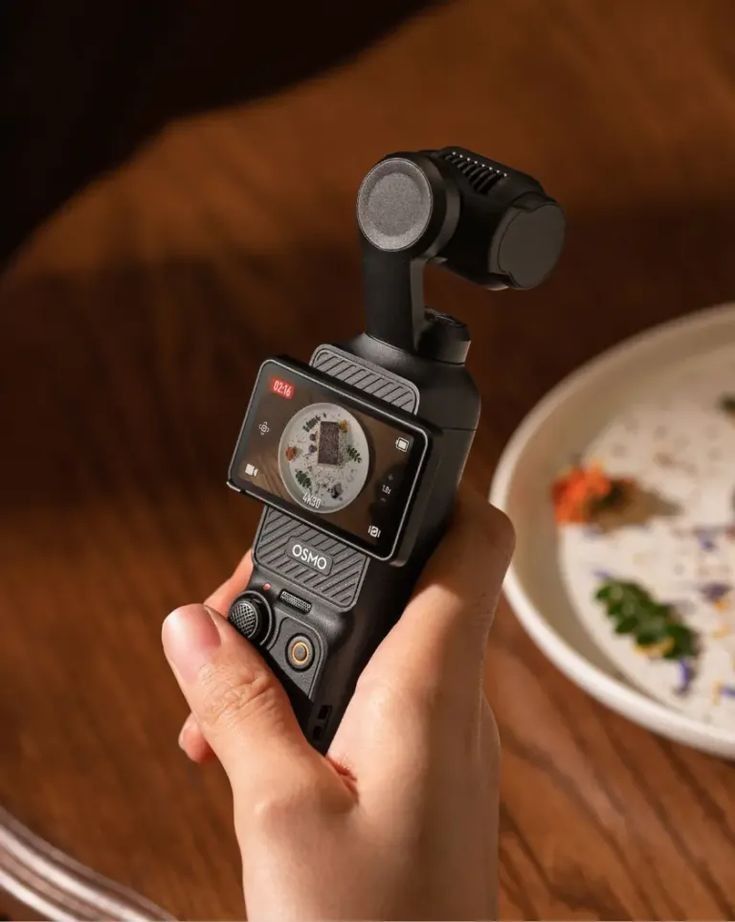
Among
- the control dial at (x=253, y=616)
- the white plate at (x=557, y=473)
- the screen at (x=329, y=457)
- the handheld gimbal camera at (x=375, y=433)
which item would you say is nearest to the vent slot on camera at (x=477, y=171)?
the handheld gimbal camera at (x=375, y=433)

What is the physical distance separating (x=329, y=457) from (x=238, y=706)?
0.13 meters

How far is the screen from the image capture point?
0.57m

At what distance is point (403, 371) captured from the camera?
583 millimetres

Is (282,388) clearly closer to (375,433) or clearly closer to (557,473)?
(375,433)

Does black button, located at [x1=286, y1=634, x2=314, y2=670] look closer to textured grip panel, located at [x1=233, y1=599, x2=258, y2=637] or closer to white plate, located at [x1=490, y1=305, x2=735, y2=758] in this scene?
textured grip panel, located at [x1=233, y1=599, x2=258, y2=637]

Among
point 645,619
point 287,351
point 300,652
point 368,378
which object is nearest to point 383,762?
point 300,652

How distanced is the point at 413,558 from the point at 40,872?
37cm

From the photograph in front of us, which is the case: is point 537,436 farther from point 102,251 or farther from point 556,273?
point 102,251

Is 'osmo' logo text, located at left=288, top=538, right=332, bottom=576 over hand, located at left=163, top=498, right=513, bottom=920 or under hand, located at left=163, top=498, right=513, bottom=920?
over

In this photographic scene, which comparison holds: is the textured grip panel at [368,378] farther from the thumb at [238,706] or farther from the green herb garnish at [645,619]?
the green herb garnish at [645,619]

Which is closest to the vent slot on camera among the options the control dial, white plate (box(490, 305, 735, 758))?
the control dial

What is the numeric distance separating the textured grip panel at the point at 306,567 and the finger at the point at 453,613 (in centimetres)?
3

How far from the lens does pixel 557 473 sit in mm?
947

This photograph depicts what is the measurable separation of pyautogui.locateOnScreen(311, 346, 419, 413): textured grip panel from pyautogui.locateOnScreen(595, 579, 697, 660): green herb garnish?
0.34 meters
